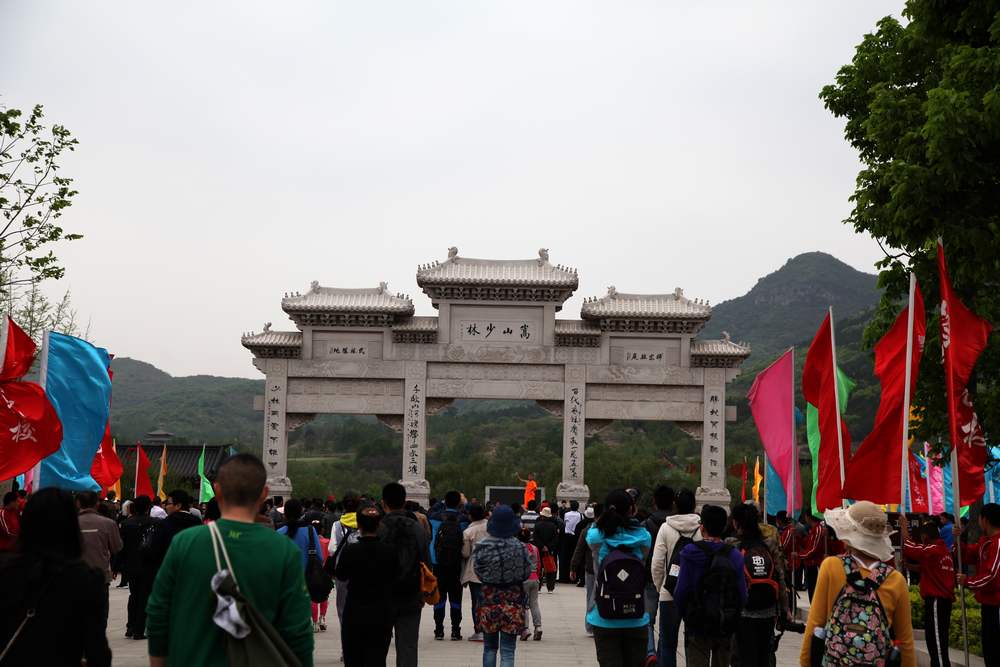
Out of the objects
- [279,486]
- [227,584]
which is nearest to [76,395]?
[227,584]

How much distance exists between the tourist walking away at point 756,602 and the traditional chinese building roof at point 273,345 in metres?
23.8

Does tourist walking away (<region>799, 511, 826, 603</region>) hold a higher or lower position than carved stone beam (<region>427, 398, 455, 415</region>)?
lower

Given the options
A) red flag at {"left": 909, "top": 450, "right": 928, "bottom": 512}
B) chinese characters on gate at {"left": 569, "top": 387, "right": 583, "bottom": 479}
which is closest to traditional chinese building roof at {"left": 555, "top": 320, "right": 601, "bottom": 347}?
chinese characters on gate at {"left": 569, "top": 387, "right": 583, "bottom": 479}

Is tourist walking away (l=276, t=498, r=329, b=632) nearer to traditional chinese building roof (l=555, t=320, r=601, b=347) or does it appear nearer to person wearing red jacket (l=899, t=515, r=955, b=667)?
person wearing red jacket (l=899, t=515, r=955, b=667)

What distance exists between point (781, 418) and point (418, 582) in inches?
211

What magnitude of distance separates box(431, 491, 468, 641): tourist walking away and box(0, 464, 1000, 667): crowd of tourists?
35mm

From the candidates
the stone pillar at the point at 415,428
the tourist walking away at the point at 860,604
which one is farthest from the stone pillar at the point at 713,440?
the tourist walking away at the point at 860,604

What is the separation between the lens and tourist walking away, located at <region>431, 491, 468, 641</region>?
12.1 m

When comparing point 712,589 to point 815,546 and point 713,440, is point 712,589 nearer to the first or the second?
point 815,546

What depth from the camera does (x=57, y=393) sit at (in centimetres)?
1187

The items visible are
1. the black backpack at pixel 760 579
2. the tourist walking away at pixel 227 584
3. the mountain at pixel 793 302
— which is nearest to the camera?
the tourist walking away at pixel 227 584

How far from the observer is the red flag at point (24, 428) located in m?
10.3

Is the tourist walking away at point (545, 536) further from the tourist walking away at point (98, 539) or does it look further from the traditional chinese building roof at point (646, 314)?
the traditional chinese building roof at point (646, 314)

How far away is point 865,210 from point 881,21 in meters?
3.00
